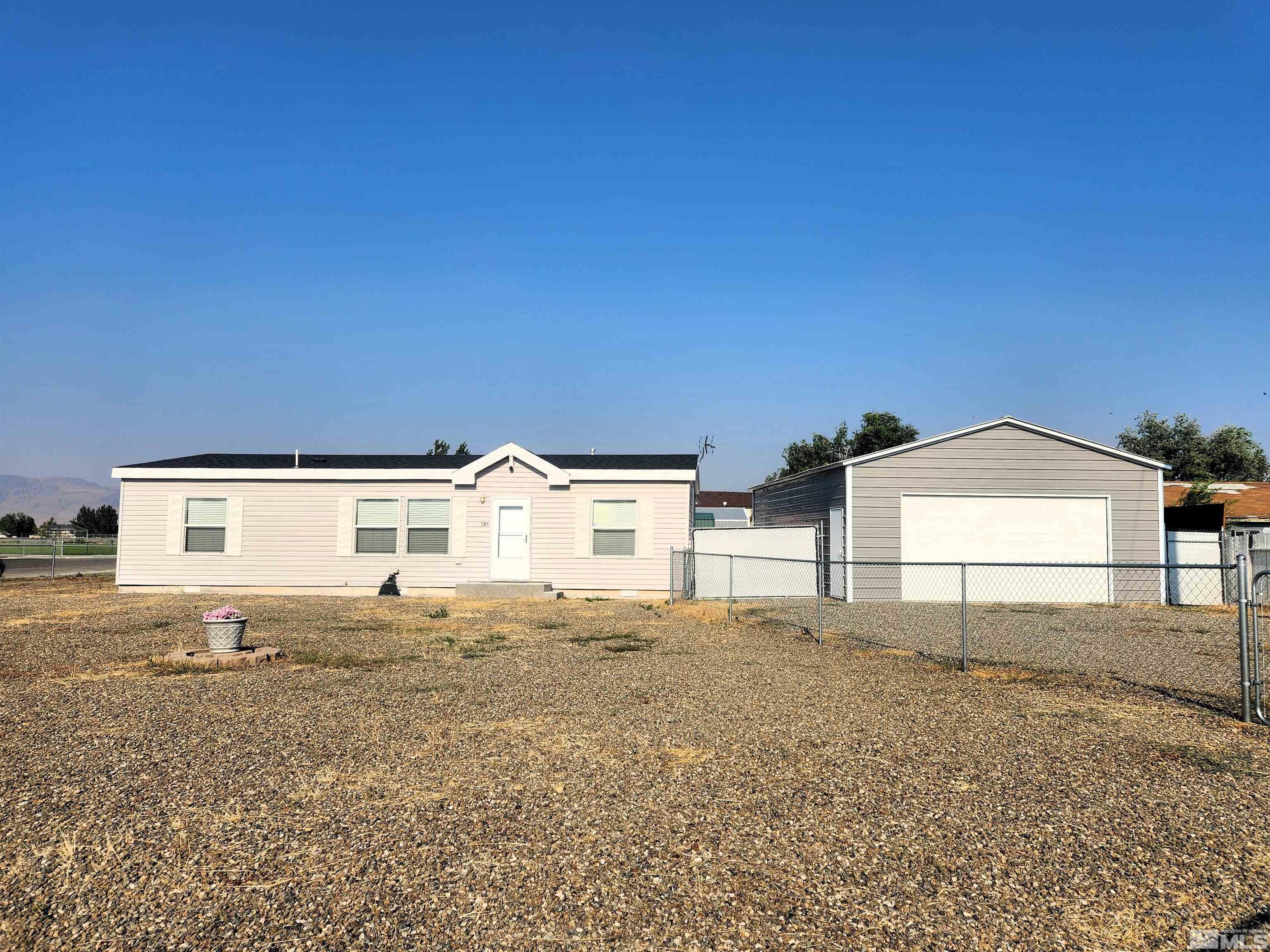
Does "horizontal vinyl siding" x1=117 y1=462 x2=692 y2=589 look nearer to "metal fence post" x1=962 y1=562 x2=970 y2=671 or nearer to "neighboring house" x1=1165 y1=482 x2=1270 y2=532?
"metal fence post" x1=962 y1=562 x2=970 y2=671

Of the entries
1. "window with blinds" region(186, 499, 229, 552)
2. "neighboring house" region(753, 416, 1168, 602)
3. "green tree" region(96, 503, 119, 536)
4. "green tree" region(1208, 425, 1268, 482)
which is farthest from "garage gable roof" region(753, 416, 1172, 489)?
"green tree" region(96, 503, 119, 536)

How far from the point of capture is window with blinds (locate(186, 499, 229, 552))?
65.6 feet

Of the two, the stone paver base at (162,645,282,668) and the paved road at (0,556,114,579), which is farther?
the paved road at (0,556,114,579)

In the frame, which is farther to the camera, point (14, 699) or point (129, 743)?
point (14, 699)

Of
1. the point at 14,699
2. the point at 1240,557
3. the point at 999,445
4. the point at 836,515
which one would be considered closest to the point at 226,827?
the point at 14,699

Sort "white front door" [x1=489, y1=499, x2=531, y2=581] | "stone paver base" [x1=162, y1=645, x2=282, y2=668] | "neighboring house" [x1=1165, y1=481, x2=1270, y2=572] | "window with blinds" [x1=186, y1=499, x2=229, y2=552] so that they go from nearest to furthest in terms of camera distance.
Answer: "stone paver base" [x1=162, y1=645, x2=282, y2=668]
"neighboring house" [x1=1165, y1=481, x2=1270, y2=572]
"white front door" [x1=489, y1=499, x2=531, y2=581]
"window with blinds" [x1=186, y1=499, x2=229, y2=552]

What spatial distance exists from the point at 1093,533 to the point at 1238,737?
13352 mm

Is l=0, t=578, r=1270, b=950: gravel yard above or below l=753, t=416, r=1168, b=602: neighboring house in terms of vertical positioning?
below

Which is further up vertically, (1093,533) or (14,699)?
(1093,533)

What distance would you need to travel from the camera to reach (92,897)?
3715 millimetres

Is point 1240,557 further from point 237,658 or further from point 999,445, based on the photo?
point 999,445

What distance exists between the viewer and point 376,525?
19734 mm

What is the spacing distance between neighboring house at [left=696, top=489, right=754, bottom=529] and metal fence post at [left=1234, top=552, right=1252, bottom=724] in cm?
1265

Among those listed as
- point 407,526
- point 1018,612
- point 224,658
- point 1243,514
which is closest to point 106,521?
point 407,526
